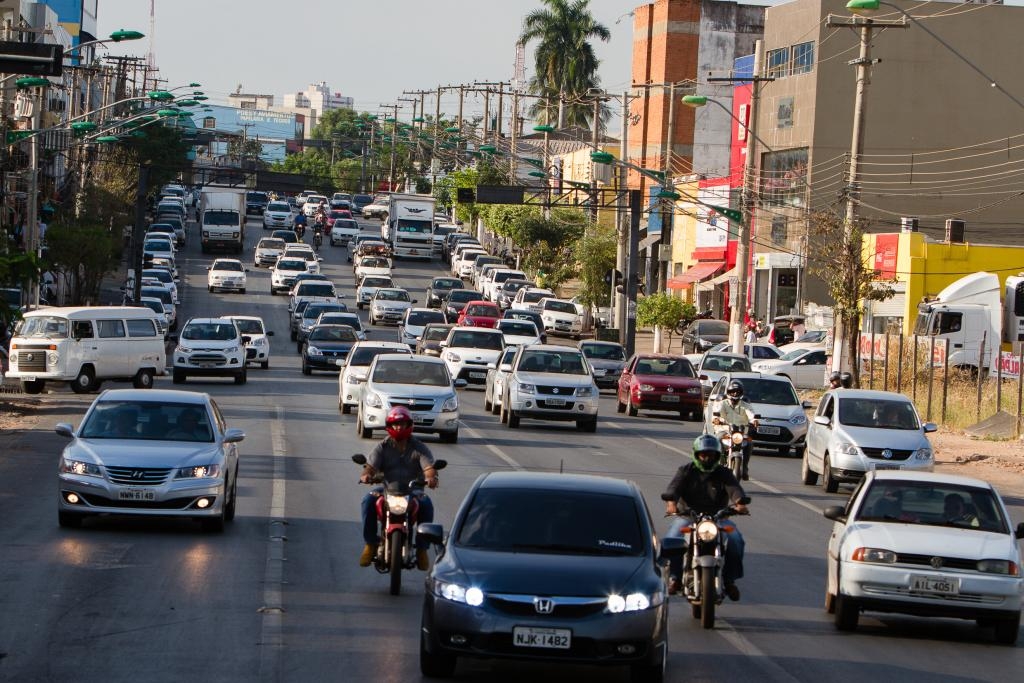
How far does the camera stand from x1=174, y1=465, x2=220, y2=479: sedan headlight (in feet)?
56.9

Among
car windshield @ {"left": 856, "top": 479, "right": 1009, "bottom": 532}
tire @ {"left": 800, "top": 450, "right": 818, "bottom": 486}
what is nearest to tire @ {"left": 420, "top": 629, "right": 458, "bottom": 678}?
car windshield @ {"left": 856, "top": 479, "right": 1009, "bottom": 532}

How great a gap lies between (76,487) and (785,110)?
64.4 m

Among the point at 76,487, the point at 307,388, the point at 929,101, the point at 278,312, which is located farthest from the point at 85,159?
the point at 76,487

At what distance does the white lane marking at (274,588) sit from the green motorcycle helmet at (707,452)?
3597mm

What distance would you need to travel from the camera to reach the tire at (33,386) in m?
39.9

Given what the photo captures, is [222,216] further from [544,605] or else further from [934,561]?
[544,605]

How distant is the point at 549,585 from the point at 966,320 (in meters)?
44.0

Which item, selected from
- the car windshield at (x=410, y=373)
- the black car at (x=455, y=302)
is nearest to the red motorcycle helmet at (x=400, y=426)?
the car windshield at (x=410, y=373)

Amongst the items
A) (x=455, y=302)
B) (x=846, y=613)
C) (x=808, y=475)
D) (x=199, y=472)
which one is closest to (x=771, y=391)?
(x=808, y=475)

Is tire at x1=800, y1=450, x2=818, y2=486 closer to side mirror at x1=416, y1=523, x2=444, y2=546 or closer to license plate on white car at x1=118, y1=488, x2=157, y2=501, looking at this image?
license plate on white car at x1=118, y1=488, x2=157, y2=501

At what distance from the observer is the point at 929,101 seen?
7581 centimetres

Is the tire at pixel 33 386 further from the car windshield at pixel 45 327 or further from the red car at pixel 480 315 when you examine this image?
the red car at pixel 480 315

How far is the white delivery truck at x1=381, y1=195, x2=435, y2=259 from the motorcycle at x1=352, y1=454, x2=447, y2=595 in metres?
81.4

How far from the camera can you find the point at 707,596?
13.2 m
